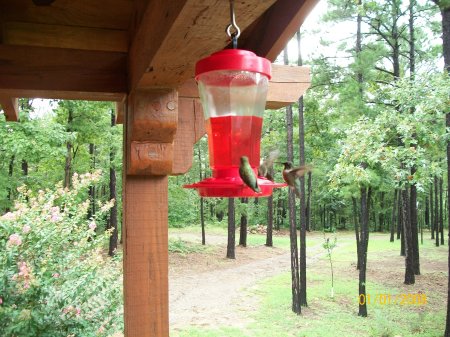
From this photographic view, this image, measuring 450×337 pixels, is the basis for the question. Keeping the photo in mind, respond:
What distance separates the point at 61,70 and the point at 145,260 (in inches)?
28.4

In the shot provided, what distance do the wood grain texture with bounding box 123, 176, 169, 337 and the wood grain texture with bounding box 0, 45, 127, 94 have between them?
354 millimetres

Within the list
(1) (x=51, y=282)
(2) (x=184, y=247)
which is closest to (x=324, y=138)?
(2) (x=184, y=247)

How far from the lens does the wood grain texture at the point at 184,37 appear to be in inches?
26.0

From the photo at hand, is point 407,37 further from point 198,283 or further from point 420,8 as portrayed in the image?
point 198,283

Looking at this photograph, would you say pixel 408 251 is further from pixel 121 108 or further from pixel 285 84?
pixel 121 108

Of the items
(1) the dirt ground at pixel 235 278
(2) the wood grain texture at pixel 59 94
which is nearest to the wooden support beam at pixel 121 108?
(2) the wood grain texture at pixel 59 94

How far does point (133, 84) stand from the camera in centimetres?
129

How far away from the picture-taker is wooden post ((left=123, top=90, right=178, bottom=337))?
4.59 feet

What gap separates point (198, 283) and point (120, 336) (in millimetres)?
6966

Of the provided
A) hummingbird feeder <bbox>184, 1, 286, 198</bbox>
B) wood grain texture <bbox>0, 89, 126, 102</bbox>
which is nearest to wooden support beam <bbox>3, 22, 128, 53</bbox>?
wood grain texture <bbox>0, 89, 126, 102</bbox>

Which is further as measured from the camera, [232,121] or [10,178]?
[10,178]

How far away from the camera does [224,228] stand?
20.8 metres

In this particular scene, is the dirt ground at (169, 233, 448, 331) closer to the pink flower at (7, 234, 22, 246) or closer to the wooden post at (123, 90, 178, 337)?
the pink flower at (7, 234, 22, 246)
